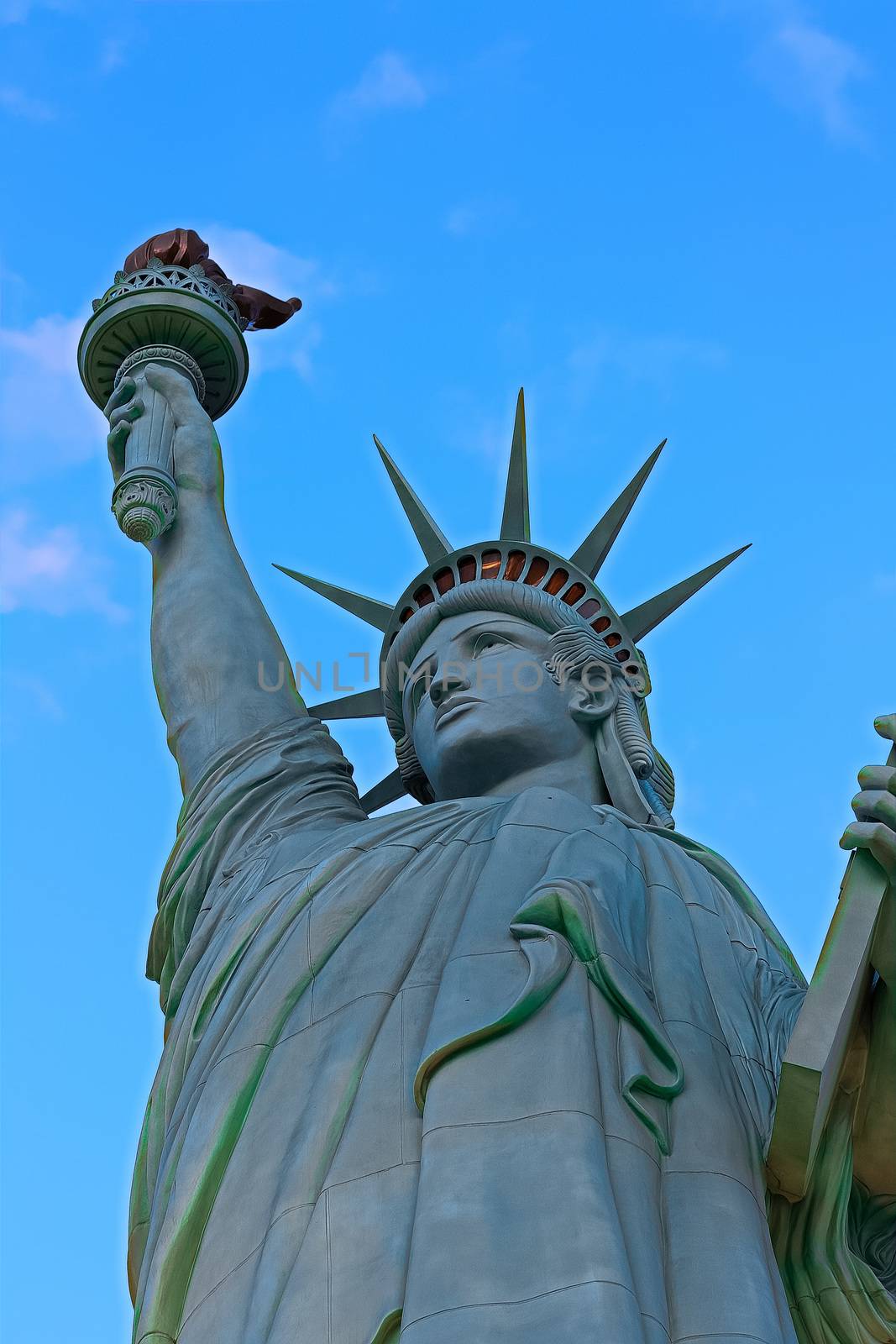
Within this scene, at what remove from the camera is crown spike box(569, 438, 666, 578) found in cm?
1012

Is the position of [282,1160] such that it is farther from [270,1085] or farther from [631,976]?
[631,976]

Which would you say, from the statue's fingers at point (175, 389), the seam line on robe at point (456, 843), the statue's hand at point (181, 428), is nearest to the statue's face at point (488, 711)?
the seam line on robe at point (456, 843)

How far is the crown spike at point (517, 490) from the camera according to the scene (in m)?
10.3

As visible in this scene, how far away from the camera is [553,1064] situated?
646 cm

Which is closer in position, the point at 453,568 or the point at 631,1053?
the point at 631,1053

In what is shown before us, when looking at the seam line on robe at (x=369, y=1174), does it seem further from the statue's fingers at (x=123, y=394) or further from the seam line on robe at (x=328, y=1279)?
the statue's fingers at (x=123, y=394)

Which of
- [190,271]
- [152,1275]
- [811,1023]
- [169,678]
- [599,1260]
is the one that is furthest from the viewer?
[190,271]

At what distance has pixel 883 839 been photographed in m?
6.55

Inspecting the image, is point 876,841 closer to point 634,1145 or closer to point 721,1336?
point 634,1145

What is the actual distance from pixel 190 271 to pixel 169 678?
2.55 meters

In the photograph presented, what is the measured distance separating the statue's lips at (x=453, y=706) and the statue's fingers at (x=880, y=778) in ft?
8.26

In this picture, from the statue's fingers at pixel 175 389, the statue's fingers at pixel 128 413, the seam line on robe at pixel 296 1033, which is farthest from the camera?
the statue's fingers at pixel 175 389

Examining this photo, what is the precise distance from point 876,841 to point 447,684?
9.13 ft

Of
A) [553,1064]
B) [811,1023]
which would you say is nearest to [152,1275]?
[553,1064]
